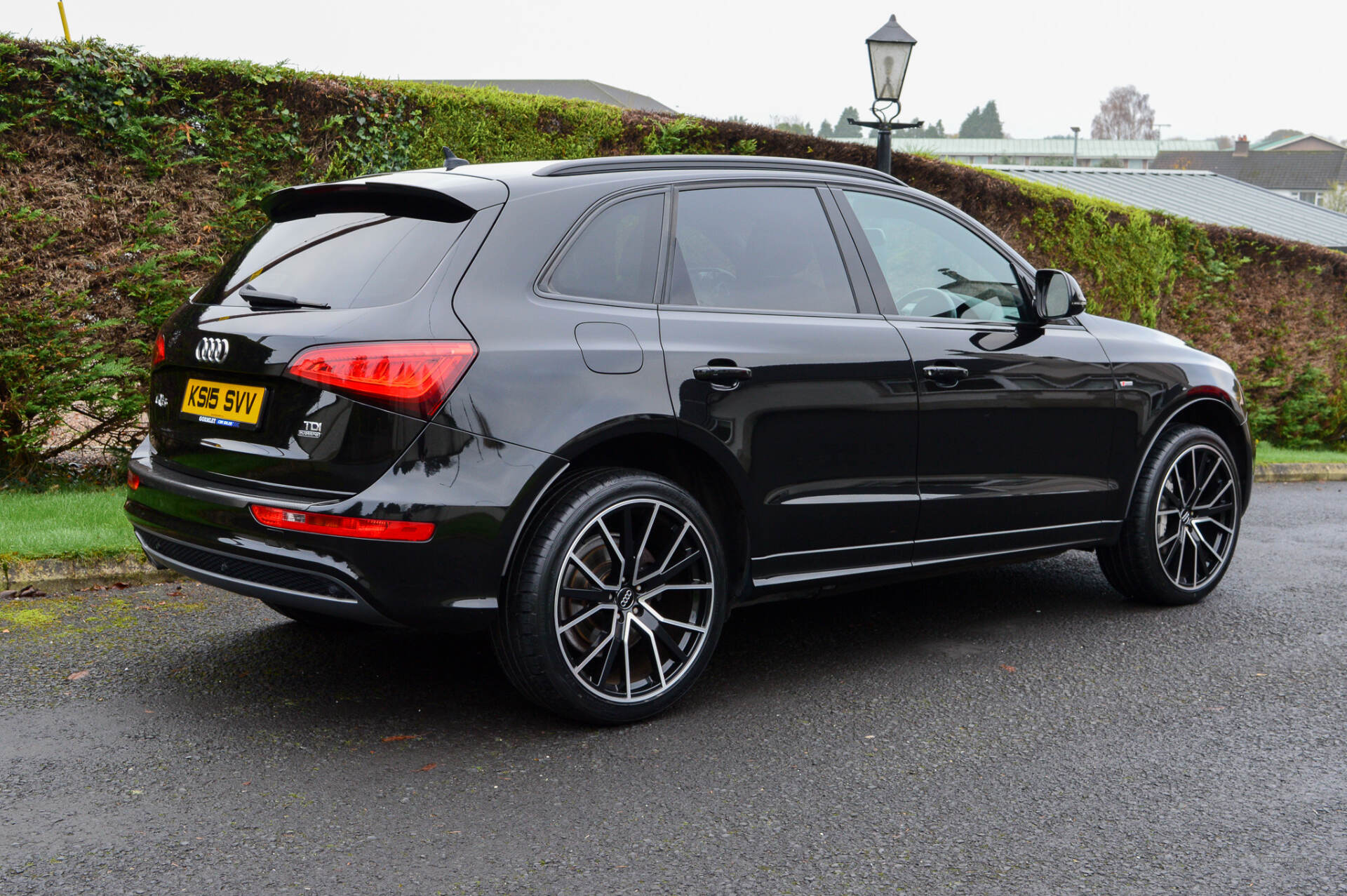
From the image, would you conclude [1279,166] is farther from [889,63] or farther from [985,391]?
[985,391]

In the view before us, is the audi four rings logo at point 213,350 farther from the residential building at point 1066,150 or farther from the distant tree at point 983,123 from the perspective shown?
the distant tree at point 983,123

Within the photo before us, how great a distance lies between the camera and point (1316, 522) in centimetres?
854

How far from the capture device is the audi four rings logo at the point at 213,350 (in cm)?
365

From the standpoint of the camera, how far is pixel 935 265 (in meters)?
4.81

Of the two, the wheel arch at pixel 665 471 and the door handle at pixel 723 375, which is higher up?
the door handle at pixel 723 375

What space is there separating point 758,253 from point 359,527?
175 centimetres

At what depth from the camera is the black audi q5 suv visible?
3400mm

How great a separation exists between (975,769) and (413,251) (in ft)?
7.44

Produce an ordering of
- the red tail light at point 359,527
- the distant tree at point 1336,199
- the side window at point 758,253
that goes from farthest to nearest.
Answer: the distant tree at point 1336,199
the side window at point 758,253
the red tail light at point 359,527

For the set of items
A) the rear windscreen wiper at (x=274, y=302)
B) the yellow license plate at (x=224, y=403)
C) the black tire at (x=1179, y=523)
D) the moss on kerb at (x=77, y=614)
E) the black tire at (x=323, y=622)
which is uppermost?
the rear windscreen wiper at (x=274, y=302)

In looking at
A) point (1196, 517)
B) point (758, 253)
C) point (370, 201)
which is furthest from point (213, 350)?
point (1196, 517)

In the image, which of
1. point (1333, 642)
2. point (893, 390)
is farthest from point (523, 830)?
point (1333, 642)

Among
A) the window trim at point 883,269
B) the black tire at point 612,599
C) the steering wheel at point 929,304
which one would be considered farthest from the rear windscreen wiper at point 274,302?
the steering wheel at point 929,304

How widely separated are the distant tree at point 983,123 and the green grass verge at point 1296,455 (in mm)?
146918
